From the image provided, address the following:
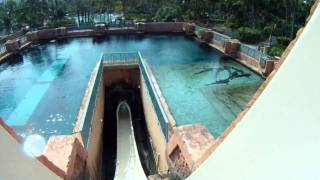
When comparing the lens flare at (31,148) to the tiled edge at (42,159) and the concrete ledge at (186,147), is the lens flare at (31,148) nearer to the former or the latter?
the tiled edge at (42,159)

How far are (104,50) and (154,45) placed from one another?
15.2 feet

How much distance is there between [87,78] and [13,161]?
1486cm

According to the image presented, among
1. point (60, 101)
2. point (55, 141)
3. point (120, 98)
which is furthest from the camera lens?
point (120, 98)

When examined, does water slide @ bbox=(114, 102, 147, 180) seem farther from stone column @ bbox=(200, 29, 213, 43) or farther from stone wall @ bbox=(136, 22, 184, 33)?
stone wall @ bbox=(136, 22, 184, 33)

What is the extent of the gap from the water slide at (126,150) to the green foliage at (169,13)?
1939 centimetres

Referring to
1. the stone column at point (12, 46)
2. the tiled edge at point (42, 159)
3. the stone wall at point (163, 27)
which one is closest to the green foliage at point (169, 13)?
the stone wall at point (163, 27)

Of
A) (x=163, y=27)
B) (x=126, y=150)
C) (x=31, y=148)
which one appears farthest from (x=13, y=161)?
(x=163, y=27)

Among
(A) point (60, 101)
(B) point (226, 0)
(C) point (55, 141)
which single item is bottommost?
(A) point (60, 101)

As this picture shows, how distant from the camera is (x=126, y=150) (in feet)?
39.1

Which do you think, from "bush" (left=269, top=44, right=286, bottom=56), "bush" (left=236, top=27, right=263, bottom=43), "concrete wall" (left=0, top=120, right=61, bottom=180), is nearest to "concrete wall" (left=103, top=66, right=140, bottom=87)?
"bush" (left=269, top=44, right=286, bottom=56)

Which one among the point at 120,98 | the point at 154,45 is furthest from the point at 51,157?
the point at 154,45

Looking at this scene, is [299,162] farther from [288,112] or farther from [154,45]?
[154,45]

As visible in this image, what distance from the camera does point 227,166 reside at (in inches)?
112

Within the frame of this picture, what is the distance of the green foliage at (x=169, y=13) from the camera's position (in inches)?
1314
